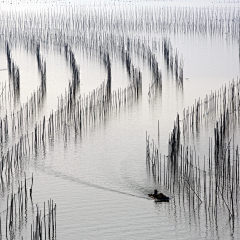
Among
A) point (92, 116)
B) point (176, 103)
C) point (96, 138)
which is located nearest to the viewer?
point (96, 138)

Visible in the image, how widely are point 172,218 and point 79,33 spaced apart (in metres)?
17.8

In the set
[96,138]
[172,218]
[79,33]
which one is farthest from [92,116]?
[79,33]

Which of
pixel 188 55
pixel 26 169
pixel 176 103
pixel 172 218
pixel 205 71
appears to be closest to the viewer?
pixel 172 218

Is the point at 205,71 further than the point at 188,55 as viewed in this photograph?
No

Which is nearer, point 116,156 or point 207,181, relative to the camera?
point 207,181

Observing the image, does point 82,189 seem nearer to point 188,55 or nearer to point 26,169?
point 26,169

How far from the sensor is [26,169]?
842cm

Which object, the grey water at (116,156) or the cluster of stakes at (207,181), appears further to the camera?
the cluster of stakes at (207,181)

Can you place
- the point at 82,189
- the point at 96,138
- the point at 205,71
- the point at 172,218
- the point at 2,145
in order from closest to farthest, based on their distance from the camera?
the point at 172,218, the point at 82,189, the point at 2,145, the point at 96,138, the point at 205,71

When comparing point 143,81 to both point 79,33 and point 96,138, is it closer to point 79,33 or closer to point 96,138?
point 96,138

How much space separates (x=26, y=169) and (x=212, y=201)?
320 cm

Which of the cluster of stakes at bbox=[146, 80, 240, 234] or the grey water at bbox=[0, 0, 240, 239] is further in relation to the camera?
the cluster of stakes at bbox=[146, 80, 240, 234]

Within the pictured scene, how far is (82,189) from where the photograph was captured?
7793mm

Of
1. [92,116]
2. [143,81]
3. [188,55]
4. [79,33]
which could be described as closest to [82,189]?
[92,116]
